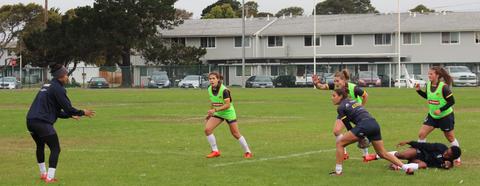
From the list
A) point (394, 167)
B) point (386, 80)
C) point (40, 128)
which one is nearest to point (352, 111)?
point (394, 167)

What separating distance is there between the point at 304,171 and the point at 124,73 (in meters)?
67.7

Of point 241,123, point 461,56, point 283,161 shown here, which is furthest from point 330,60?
point 283,161

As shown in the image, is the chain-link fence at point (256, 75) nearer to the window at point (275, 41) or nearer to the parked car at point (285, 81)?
the parked car at point (285, 81)

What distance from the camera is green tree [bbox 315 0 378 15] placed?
5538 inches

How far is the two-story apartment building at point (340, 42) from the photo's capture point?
83.1 meters

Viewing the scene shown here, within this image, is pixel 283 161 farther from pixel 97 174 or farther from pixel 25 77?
pixel 25 77

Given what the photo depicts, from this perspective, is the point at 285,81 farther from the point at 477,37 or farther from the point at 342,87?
the point at 342,87

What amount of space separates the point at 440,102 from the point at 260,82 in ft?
196

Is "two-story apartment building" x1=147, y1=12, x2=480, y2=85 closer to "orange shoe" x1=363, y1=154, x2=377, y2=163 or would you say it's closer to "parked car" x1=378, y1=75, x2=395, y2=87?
"parked car" x1=378, y1=75, x2=395, y2=87

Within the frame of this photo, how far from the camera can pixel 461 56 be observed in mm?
83562

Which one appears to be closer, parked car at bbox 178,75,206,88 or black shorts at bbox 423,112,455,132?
black shorts at bbox 423,112,455,132

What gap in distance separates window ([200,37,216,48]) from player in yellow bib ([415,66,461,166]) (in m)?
80.5

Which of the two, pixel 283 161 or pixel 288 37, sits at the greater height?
pixel 288 37

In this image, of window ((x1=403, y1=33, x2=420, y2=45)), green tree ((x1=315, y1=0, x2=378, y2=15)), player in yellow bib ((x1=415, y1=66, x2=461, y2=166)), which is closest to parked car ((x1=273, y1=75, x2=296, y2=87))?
window ((x1=403, y1=33, x2=420, y2=45))
